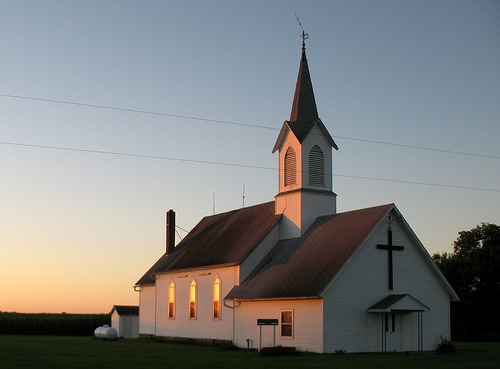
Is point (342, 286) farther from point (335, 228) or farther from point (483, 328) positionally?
point (483, 328)

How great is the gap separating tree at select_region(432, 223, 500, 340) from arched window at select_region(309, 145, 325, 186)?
34463mm

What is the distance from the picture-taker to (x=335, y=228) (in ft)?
149

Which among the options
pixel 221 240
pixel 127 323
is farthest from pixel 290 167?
pixel 127 323

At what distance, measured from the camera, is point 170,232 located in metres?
63.2

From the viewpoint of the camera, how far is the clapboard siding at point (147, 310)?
61.4 metres

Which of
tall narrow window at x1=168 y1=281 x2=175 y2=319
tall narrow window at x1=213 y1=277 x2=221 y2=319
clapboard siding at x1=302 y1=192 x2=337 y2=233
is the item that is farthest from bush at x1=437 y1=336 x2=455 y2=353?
tall narrow window at x1=168 y1=281 x2=175 y2=319

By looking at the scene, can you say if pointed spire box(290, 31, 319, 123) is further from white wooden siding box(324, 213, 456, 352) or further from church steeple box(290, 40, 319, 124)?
white wooden siding box(324, 213, 456, 352)

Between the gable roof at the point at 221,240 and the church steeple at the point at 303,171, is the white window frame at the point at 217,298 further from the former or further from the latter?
the church steeple at the point at 303,171

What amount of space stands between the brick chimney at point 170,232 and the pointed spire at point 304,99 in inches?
658

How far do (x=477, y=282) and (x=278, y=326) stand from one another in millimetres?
43332

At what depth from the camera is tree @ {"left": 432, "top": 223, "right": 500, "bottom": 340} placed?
261ft

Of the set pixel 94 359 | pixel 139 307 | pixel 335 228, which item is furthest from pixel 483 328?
pixel 94 359

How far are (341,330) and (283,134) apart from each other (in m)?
14.8

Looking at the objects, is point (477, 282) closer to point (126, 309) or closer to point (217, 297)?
point (126, 309)
